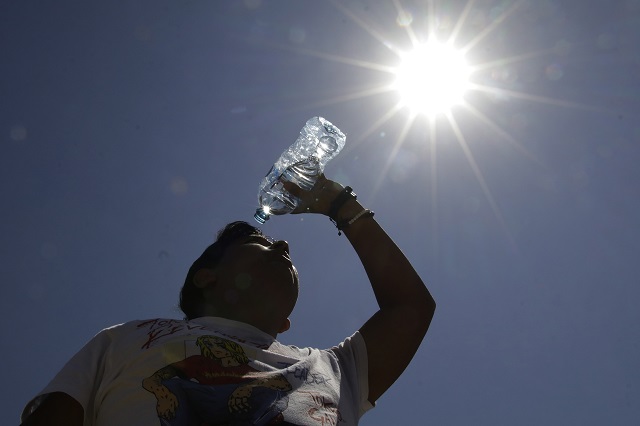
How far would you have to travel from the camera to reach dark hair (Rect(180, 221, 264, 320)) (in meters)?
2.70

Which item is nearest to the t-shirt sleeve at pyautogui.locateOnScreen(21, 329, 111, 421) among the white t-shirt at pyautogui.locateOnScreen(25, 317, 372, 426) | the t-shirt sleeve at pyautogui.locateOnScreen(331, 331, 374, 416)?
the white t-shirt at pyautogui.locateOnScreen(25, 317, 372, 426)

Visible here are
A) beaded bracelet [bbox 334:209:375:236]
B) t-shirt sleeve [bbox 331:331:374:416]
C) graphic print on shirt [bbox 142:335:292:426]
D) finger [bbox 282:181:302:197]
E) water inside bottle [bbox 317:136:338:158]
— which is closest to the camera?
graphic print on shirt [bbox 142:335:292:426]

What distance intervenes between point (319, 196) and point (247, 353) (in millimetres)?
1271

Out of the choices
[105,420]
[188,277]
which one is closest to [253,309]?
[188,277]

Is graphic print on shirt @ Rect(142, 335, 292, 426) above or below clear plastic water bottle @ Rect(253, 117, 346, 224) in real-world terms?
below

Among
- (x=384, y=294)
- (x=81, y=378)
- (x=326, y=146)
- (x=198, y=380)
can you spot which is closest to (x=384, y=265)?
(x=384, y=294)

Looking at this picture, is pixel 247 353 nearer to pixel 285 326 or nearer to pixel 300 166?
pixel 285 326

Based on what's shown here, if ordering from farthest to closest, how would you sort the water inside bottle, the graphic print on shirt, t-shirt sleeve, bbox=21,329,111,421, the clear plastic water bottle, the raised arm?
1. the water inside bottle
2. the clear plastic water bottle
3. the raised arm
4. t-shirt sleeve, bbox=21,329,111,421
5. the graphic print on shirt

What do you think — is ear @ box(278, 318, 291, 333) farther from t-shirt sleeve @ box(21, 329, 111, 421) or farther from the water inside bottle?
the water inside bottle

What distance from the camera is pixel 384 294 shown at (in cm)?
265

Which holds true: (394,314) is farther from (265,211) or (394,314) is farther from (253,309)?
(265,211)

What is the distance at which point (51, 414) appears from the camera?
1656mm

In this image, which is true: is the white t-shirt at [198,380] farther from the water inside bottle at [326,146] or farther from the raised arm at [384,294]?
the water inside bottle at [326,146]

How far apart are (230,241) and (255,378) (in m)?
1.14
